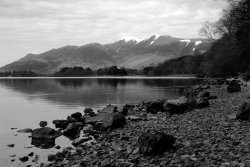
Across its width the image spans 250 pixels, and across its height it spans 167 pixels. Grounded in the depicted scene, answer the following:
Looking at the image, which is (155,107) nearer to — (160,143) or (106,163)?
(160,143)

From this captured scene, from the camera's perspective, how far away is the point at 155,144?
56.1 feet

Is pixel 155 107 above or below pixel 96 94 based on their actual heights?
above

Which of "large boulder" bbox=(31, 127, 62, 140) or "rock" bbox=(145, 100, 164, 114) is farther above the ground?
"rock" bbox=(145, 100, 164, 114)

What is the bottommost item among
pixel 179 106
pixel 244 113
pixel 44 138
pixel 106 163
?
pixel 44 138

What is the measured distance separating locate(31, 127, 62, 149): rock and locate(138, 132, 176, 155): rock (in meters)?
11.5

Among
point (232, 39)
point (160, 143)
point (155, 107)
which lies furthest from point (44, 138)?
point (232, 39)

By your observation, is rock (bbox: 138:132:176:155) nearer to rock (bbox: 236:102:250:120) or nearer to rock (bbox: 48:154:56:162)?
rock (bbox: 48:154:56:162)

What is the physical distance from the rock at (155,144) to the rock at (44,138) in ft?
37.8

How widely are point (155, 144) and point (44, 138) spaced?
14810 millimetres

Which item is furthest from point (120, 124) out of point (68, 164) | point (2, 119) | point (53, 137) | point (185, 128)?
point (2, 119)

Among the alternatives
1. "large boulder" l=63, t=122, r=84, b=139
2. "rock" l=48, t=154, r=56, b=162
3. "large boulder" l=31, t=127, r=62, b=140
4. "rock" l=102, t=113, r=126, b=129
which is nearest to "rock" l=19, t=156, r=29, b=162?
"rock" l=48, t=154, r=56, b=162

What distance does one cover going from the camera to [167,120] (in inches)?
1171

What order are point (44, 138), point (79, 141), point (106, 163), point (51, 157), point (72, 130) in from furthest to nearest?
1. point (72, 130)
2. point (44, 138)
3. point (79, 141)
4. point (51, 157)
5. point (106, 163)

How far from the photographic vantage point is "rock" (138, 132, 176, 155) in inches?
674
